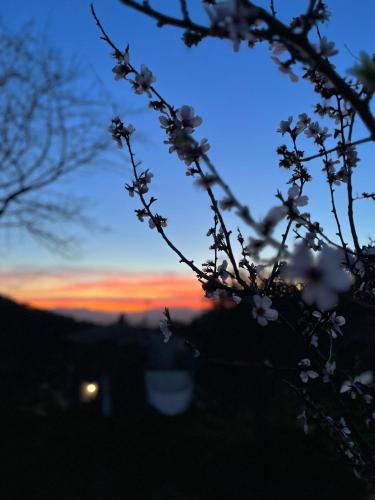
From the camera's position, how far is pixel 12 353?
11.2 m

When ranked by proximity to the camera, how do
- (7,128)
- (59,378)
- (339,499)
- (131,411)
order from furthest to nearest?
(59,378) → (131,411) → (7,128) → (339,499)

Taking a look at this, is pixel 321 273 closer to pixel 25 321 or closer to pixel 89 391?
pixel 89 391

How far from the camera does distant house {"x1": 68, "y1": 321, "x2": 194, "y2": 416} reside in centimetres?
1077

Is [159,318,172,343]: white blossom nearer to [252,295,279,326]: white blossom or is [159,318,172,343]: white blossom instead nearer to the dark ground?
[252,295,279,326]: white blossom

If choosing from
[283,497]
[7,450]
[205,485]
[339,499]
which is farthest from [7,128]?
[339,499]

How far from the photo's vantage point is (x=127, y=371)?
11.2 metres

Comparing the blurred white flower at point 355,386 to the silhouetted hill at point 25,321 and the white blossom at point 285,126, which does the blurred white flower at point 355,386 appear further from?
the silhouetted hill at point 25,321

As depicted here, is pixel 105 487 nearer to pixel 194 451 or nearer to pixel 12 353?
pixel 194 451

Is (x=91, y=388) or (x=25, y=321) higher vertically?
(x=25, y=321)

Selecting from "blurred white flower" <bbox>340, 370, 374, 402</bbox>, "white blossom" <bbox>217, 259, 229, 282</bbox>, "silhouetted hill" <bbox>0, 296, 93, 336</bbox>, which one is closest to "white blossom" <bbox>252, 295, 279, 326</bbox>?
"white blossom" <bbox>217, 259, 229, 282</bbox>

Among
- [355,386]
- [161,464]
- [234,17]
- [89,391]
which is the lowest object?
[161,464]

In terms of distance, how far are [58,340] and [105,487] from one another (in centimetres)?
612

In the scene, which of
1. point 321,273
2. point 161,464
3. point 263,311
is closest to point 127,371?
point 161,464

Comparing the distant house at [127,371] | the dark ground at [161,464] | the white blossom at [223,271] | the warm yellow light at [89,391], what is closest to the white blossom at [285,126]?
the white blossom at [223,271]
